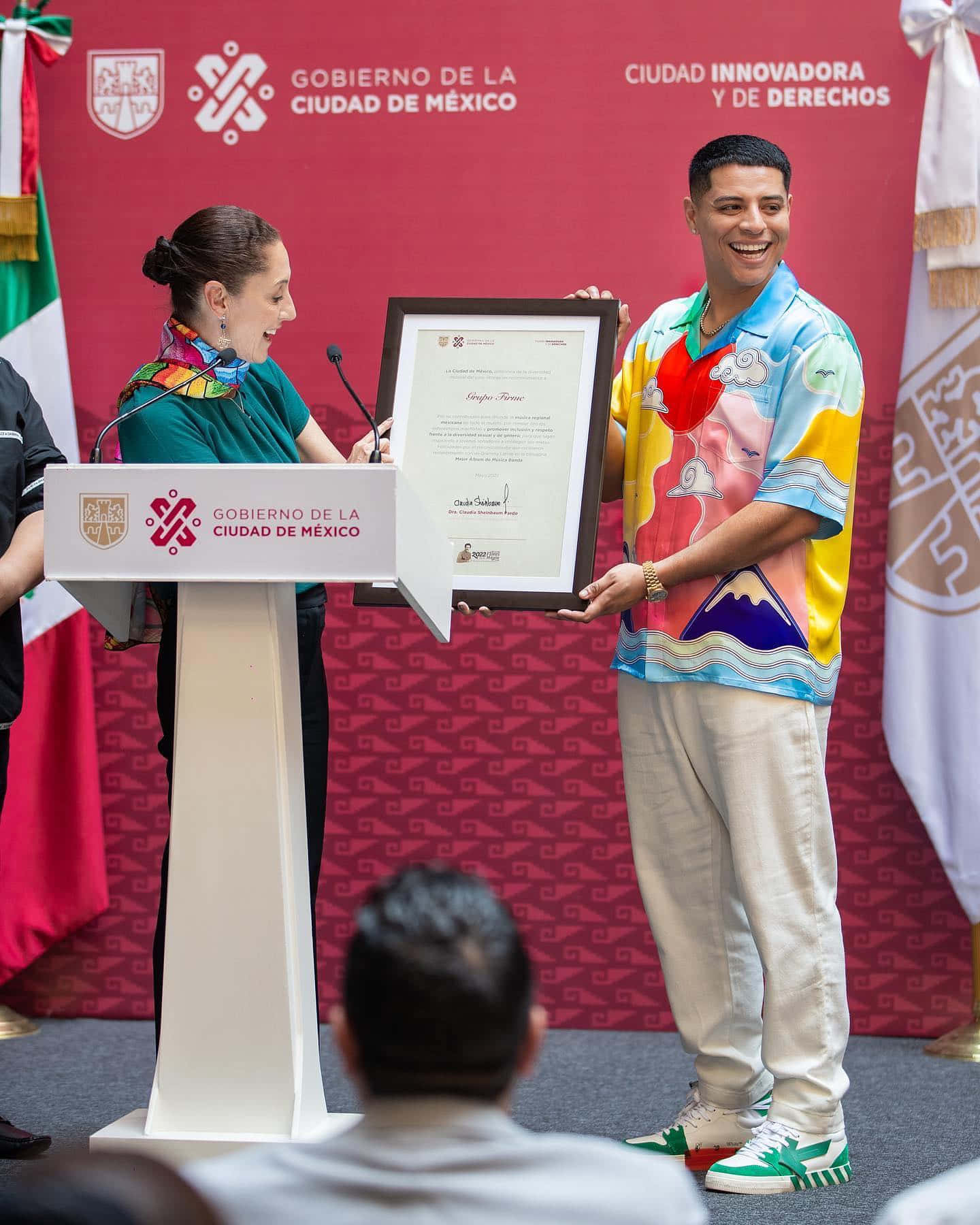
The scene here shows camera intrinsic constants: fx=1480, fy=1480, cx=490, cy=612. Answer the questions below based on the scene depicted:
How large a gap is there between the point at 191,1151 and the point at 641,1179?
4.49ft

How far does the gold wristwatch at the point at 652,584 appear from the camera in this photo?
255cm

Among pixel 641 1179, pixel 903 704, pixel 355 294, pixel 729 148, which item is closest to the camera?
pixel 641 1179

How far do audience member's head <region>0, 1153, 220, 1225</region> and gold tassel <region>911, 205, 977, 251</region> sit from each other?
9.91 feet

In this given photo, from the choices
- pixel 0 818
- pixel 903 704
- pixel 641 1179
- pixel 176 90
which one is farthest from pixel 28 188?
pixel 641 1179

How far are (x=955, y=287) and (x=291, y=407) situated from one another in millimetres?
1602

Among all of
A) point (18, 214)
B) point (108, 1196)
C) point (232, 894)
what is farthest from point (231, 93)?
point (108, 1196)

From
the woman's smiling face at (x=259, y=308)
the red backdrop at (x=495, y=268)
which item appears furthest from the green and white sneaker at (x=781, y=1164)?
the woman's smiling face at (x=259, y=308)

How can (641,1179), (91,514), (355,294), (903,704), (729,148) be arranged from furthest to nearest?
(355,294), (903,704), (729,148), (91,514), (641,1179)

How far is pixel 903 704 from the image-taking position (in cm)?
343

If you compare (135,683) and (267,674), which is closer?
(267,674)

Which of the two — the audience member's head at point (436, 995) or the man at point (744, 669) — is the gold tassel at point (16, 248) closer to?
the man at point (744, 669)

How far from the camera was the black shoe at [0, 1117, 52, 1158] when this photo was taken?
2520 millimetres

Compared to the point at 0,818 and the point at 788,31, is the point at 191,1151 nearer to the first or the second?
the point at 0,818

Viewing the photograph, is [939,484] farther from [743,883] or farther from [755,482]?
[743,883]
